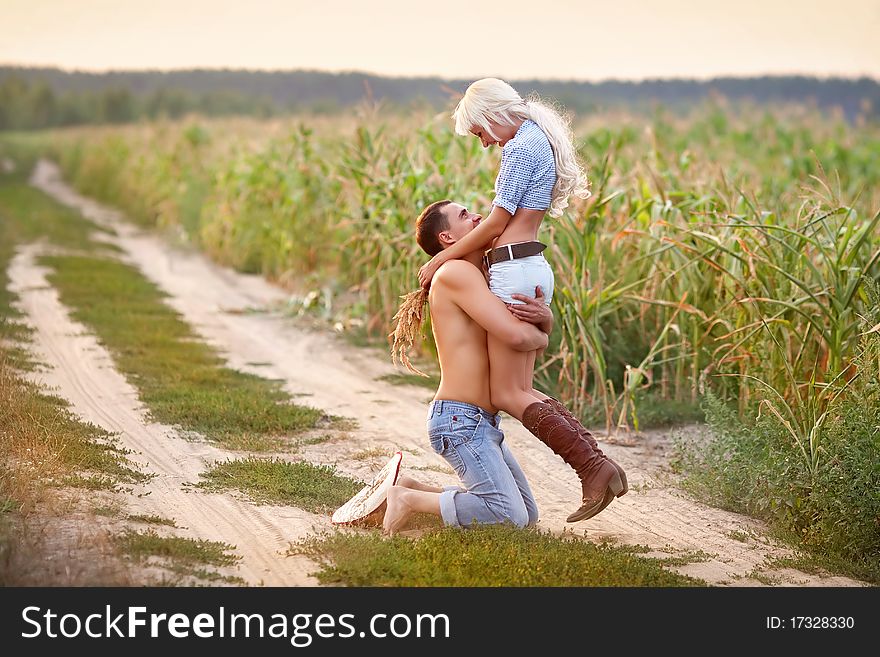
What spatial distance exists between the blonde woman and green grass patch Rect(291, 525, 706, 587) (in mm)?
263

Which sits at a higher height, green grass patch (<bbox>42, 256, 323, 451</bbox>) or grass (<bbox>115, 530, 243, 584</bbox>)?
grass (<bbox>115, 530, 243, 584</bbox>)

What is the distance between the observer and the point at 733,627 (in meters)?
3.74

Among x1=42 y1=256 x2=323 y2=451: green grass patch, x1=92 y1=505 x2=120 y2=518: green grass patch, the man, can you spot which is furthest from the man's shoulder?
x1=42 y1=256 x2=323 y2=451: green grass patch

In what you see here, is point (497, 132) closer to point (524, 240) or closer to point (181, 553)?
point (524, 240)

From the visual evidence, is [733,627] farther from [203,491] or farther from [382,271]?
[382,271]

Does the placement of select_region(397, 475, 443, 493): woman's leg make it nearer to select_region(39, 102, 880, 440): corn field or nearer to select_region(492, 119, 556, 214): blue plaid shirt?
select_region(492, 119, 556, 214): blue plaid shirt

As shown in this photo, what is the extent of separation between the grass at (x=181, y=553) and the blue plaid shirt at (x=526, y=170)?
183 centimetres

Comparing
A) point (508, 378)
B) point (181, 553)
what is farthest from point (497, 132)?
point (181, 553)

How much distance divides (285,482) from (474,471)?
45.9 inches

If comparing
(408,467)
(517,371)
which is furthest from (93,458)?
(517,371)

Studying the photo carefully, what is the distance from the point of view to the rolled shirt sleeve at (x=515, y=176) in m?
4.50

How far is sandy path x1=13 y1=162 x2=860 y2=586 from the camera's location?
457cm

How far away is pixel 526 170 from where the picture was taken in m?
4.50

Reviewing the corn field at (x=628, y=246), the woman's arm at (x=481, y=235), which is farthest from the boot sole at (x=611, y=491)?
the woman's arm at (x=481, y=235)
